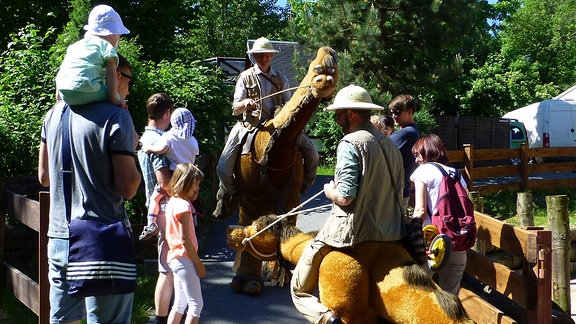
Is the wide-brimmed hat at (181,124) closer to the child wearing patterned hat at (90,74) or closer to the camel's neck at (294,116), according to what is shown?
the camel's neck at (294,116)

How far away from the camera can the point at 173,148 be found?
6.15 meters

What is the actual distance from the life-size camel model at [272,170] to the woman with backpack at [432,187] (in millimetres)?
1323

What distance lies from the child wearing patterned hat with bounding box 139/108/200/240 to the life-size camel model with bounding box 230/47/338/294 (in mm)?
902

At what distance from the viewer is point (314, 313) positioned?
5.09m

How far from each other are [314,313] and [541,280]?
172 cm

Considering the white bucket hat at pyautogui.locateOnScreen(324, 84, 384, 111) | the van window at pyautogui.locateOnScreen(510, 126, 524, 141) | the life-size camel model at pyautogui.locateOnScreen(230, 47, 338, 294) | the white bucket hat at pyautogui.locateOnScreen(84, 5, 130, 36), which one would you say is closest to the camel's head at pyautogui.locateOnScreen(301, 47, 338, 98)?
the life-size camel model at pyautogui.locateOnScreen(230, 47, 338, 294)

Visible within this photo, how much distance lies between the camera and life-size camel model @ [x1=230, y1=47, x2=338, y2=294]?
691 centimetres

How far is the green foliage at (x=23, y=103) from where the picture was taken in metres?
7.57

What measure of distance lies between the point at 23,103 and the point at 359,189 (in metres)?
5.42

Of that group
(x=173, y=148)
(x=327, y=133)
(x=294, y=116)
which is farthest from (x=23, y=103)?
(x=327, y=133)

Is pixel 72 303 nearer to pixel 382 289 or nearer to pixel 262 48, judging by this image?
pixel 382 289

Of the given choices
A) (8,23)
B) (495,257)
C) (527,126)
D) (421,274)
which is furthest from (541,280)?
(527,126)

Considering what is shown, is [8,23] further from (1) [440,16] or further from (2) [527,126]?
(2) [527,126]

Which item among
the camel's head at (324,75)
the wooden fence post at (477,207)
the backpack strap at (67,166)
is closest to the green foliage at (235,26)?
the wooden fence post at (477,207)
